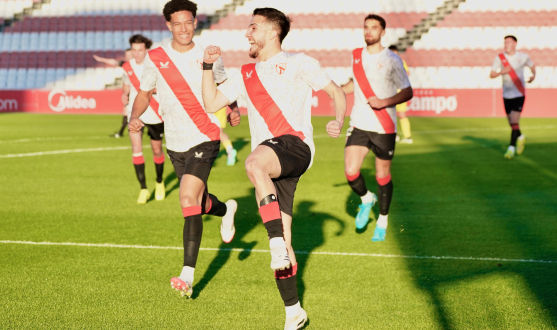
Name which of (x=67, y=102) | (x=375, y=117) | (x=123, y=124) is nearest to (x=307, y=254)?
(x=375, y=117)

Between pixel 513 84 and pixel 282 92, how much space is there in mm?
9545

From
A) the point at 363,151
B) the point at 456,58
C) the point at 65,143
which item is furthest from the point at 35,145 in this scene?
the point at 456,58

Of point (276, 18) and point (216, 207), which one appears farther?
point (216, 207)

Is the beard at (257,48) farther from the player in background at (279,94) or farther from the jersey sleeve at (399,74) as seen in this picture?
the jersey sleeve at (399,74)

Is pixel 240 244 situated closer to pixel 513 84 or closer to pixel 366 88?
pixel 366 88

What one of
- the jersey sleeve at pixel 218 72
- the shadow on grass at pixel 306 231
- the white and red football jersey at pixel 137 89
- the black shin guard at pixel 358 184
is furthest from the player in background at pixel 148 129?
the jersey sleeve at pixel 218 72

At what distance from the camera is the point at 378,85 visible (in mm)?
6727

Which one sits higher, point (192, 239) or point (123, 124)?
point (192, 239)

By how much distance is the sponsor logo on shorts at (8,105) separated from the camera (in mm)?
27000

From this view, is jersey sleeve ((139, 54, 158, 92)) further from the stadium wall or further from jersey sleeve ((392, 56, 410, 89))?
the stadium wall

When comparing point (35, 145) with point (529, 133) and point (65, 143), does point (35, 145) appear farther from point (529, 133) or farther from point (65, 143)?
point (529, 133)

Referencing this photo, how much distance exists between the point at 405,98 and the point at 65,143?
11015 mm

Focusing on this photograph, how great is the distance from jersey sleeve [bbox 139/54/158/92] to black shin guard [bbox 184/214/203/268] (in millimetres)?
1222

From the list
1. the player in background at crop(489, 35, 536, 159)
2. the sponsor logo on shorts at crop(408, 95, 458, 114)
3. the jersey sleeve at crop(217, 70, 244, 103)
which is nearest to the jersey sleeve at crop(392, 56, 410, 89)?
the jersey sleeve at crop(217, 70, 244, 103)
